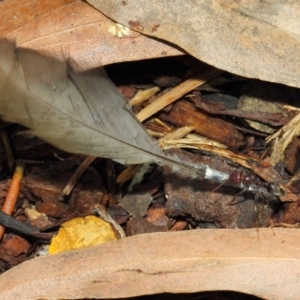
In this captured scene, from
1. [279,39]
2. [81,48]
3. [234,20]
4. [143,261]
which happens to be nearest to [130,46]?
[81,48]

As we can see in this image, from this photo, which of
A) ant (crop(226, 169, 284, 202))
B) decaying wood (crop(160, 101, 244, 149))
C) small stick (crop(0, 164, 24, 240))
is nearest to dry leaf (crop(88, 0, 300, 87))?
decaying wood (crop(160, 101, 244, 149))

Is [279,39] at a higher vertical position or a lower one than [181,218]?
higher

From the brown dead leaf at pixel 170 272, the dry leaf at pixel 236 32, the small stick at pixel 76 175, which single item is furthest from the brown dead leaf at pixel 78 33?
the brown dead leaf at pixel 170 272

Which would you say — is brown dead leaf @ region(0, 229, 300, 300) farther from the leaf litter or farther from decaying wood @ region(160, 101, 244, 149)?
decaying wood @ region(160, 101, 244, 149)

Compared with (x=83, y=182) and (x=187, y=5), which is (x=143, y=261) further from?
(x=187, y=5)

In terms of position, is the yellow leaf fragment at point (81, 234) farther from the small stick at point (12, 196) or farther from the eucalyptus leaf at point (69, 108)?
the eucalyptus leaf at point (69, 108)

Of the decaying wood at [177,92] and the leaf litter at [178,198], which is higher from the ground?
the decaying wood at [177,92]
